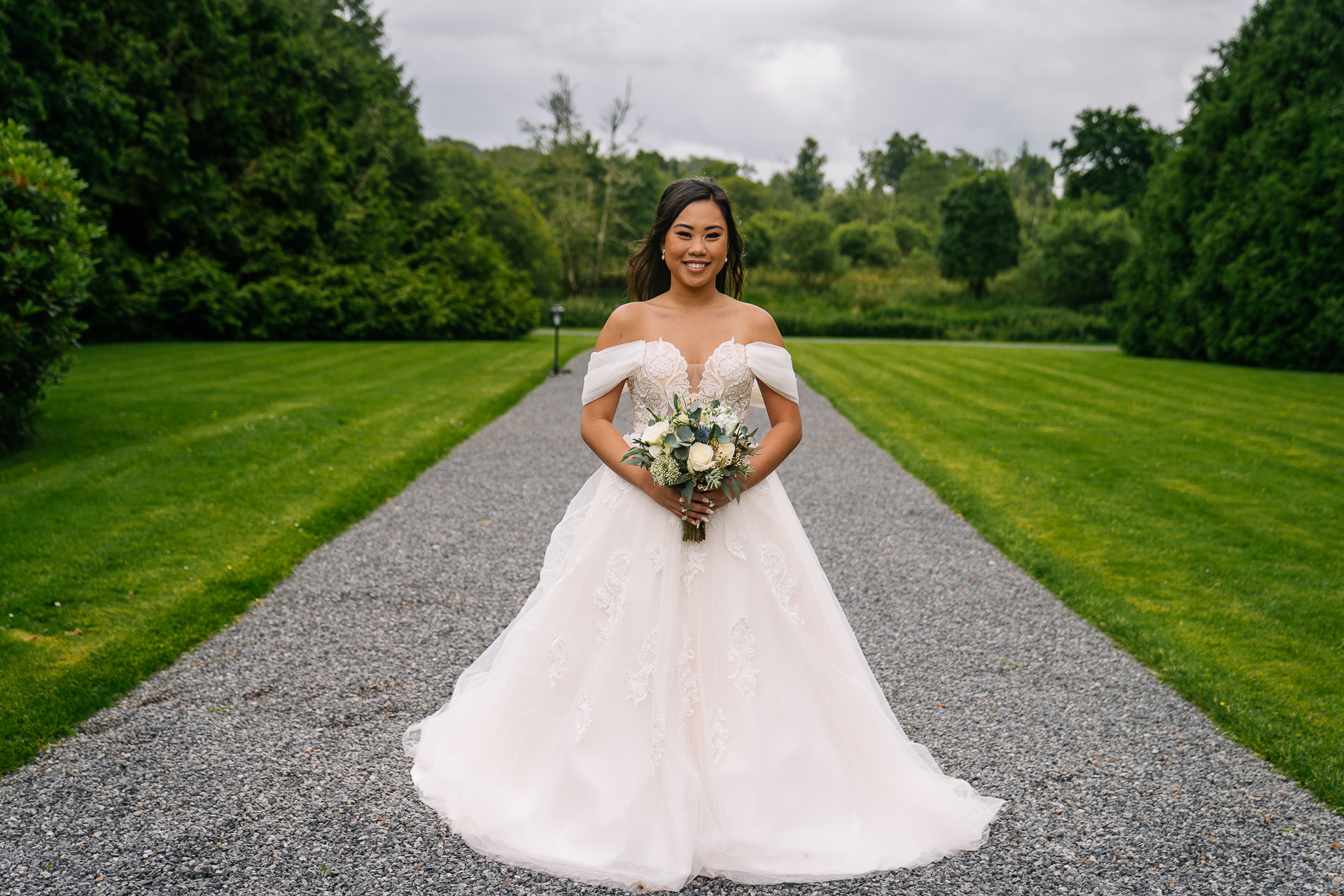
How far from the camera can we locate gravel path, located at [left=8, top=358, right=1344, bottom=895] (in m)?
3.03

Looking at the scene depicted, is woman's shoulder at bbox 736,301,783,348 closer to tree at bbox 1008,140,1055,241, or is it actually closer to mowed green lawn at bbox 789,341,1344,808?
mowed green lawn at bbox 789,341,1344,808

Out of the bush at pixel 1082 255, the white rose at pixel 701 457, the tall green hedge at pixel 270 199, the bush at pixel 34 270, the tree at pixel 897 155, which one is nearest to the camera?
the white rose at pixel 701 457

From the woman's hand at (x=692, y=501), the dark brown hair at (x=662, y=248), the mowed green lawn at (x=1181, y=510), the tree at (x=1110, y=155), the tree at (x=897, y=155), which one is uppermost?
the tree at (x=897, y=155)

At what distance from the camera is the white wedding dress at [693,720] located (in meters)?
3.07

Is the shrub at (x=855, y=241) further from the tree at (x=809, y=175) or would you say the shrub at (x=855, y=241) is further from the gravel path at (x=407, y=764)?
the gravel path at (x=407, y=764)

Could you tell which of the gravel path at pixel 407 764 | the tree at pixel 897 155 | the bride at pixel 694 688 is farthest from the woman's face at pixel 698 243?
the tree at pixel 897 155

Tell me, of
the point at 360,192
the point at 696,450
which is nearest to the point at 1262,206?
the point at 696,450

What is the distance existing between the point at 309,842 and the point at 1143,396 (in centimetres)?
1715

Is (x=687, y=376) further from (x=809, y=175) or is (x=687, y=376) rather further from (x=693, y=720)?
(x=809, y=175)

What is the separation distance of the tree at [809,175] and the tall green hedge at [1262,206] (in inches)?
2563

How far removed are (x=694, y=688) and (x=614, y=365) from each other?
1308 mm

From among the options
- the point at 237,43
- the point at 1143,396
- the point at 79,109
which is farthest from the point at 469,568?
the point at 237,43

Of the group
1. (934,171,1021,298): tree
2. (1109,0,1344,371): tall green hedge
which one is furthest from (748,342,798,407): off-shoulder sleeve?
(934,171,1021,298): tree

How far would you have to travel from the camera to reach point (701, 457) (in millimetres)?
2996
